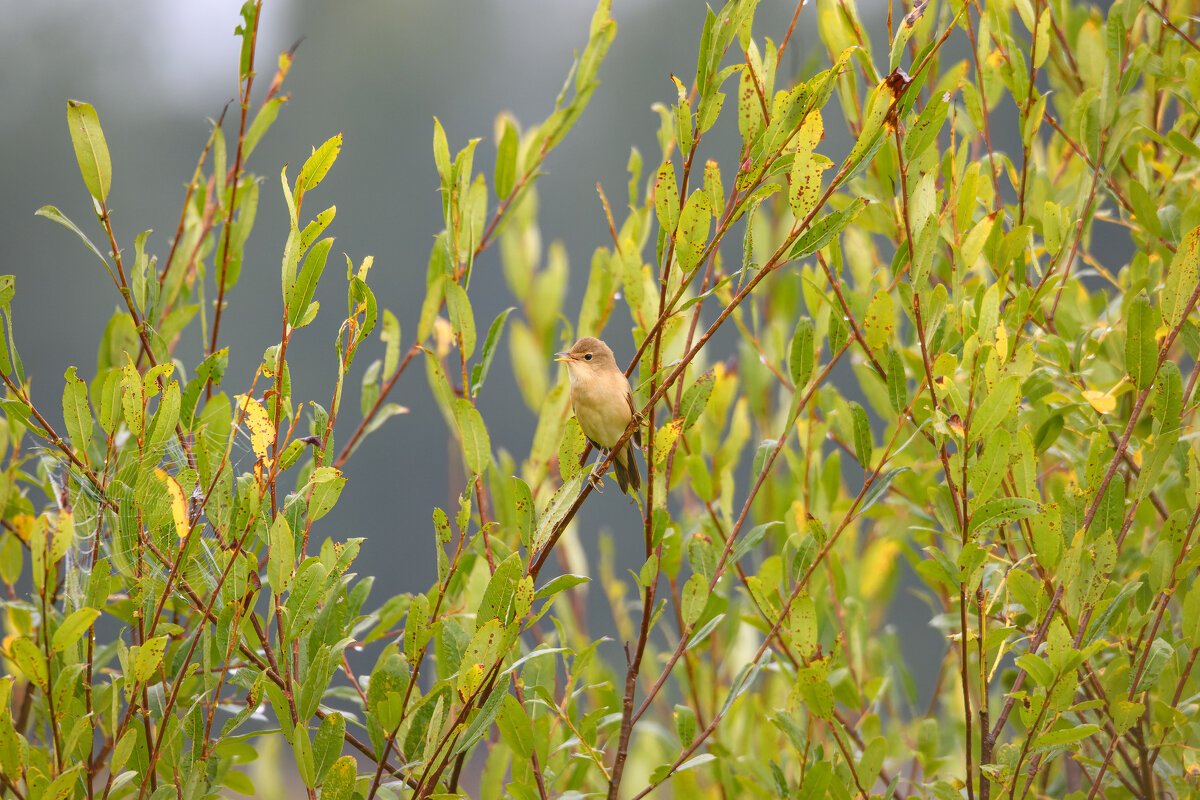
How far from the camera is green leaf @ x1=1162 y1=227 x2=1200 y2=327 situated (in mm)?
1058

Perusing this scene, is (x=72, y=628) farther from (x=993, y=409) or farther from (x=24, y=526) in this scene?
(x=993, y=409)

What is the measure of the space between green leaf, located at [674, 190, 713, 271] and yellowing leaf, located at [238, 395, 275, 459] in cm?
44

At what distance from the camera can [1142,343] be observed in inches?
42.6

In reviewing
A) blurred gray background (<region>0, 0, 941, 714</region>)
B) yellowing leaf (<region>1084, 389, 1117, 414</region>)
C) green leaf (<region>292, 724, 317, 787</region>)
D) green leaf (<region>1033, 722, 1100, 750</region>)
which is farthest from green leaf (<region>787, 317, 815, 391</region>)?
blurred gray background (<region>0, 0, 941, 714</region>)

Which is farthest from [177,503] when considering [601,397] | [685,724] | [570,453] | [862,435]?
[601,397]

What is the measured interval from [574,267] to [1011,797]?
21.9 feet

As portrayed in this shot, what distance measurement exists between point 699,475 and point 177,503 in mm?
726

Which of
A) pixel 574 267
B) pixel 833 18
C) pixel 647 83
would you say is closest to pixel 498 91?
pixel 574 267

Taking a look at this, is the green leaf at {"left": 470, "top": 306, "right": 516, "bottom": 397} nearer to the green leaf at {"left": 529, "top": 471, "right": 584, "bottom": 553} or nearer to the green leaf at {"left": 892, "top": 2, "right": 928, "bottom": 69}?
the green leaf at {"left": 529, "top": 471, "right": 584, "bottom": 553}

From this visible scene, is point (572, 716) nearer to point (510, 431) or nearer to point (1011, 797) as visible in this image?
point (1011, 797)

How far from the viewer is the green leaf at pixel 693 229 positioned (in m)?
0.98

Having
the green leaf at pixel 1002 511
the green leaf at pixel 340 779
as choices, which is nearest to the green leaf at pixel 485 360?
the green leaf at pixel 340 779

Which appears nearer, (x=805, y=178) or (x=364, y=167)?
(x=805, y=178)

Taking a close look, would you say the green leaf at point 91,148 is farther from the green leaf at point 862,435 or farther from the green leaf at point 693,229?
the green leaf at point 862,435
